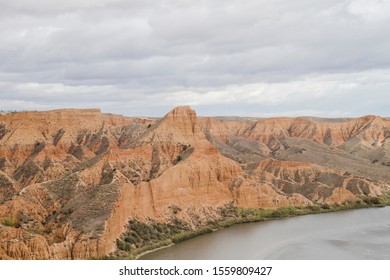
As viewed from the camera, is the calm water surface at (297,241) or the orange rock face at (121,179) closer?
the orange rock face at (121,179)

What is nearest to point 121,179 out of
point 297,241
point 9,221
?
point 9,221

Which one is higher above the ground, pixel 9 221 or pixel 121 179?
pixel 121 179

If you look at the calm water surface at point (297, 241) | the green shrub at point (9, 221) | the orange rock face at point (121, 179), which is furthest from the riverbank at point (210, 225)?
the green shrub at point (9, 221)

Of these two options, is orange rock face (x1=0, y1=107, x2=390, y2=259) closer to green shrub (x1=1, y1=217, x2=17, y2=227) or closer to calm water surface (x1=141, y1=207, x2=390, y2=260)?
green shrub (x1=1, y1=217, x2=17, y2=227)

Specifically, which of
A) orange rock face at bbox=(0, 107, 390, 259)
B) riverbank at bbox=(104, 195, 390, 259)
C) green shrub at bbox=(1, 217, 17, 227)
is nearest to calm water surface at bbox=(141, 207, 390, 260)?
riverbank at bbox=(104, 195, 390, 259)

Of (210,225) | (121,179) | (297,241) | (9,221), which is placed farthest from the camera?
(210,225)

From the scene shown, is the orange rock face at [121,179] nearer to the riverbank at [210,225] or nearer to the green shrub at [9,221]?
the green shrub at [9,221]

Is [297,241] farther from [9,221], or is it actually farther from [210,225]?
[9,221]
